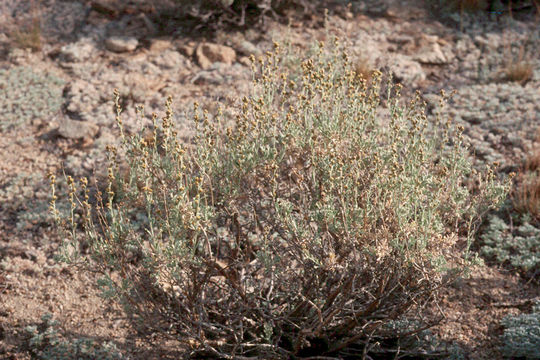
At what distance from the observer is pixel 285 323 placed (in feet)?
12.2

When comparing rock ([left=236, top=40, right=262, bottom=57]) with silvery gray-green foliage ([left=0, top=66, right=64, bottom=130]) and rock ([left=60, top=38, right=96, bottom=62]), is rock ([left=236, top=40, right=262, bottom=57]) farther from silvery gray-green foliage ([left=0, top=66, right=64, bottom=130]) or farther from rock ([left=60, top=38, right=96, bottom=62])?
silvery gray-green foliage ([left=0, top=66, right=64, bottom=130])

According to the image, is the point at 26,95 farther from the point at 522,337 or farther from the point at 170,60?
the point at 522,337

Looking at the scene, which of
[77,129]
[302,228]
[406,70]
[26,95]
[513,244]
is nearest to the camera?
[302,228]

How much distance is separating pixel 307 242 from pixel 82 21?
513 centimetres

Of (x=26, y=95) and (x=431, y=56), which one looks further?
(x=431, y=56)

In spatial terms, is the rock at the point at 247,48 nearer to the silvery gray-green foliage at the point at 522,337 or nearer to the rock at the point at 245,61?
the rock at the point at 245,61

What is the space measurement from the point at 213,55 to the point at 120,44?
41.2 inches

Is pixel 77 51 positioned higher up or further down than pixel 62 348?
higher up

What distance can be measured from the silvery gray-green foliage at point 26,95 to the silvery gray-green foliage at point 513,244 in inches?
163

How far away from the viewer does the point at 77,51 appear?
6625 millimetres

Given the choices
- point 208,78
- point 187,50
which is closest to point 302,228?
point 208,78

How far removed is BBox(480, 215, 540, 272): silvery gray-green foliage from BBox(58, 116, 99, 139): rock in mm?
3543

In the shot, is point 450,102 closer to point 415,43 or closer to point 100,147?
point 415,43

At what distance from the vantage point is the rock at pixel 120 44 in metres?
6.70
